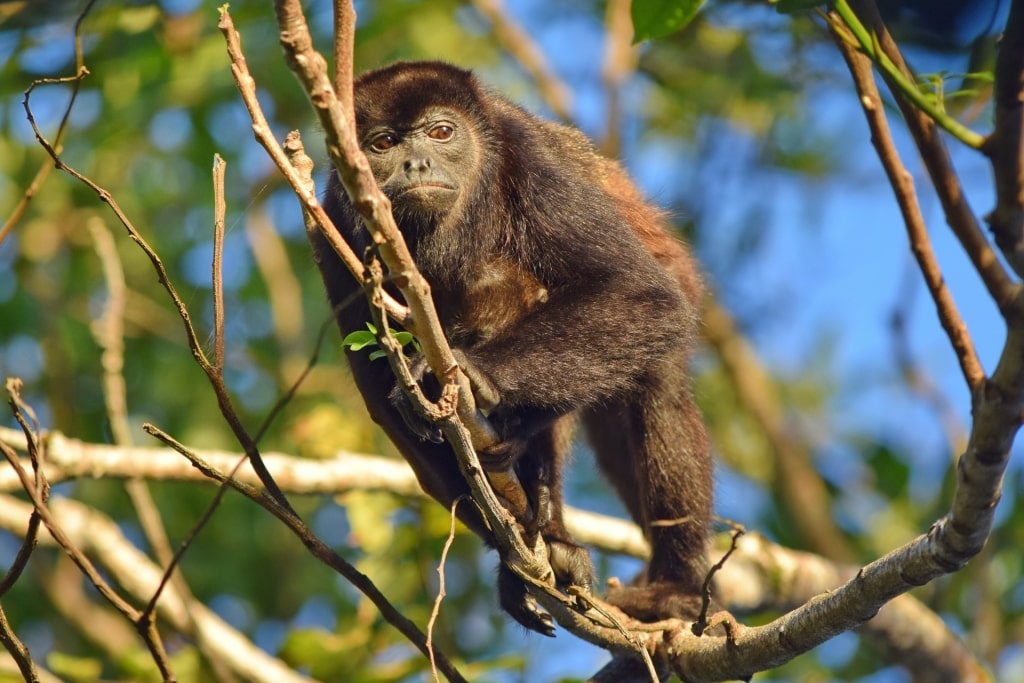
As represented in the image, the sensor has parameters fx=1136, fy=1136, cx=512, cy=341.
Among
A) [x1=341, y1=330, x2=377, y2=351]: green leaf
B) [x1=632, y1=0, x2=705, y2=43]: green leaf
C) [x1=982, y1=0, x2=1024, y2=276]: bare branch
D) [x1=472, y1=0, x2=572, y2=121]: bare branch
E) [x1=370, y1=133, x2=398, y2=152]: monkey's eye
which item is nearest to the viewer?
[x1=982, y1=0, x2=1024, y2=276]: bare branch

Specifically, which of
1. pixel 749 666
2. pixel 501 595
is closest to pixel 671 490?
pixel 501 595

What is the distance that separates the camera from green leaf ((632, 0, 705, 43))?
9.07ft

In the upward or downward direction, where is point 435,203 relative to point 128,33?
downward

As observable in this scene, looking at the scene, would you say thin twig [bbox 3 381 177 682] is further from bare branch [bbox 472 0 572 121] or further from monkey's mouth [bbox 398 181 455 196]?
bare branch [bbox 472 0 572 121]

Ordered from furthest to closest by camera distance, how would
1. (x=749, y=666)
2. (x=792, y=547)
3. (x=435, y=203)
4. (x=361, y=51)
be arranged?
(x=361, y=51)
(x=792, y=547)
(x=435, y=203)
(x=749, y=666)

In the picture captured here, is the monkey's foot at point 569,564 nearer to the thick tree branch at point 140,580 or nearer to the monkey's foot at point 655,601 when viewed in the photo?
the monkey's foot at point 655,601

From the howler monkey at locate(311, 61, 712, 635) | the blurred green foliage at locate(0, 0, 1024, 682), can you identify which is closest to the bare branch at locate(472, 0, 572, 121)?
the blurred green foliage at locate(0, 0, 1024, 682)

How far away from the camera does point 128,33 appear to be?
5238 mm

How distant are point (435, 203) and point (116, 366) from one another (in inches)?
69.0

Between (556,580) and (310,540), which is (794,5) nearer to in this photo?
(310,540)

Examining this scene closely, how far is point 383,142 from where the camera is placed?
4.77m

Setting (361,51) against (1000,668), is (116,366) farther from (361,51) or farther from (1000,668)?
(1000,668)

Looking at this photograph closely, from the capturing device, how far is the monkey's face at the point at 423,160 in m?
4.48

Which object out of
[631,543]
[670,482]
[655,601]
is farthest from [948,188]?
[631,543]
